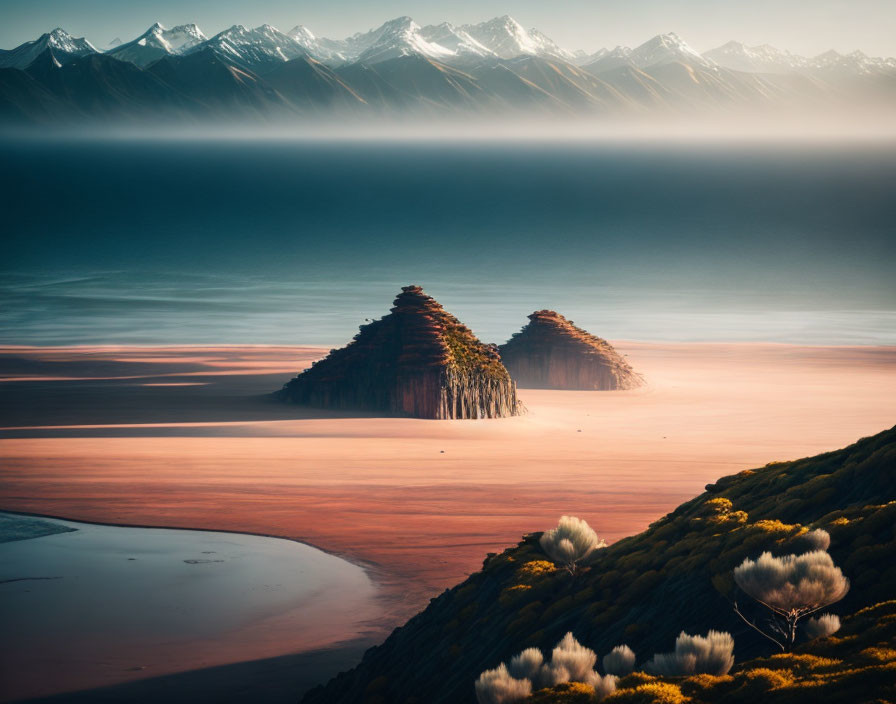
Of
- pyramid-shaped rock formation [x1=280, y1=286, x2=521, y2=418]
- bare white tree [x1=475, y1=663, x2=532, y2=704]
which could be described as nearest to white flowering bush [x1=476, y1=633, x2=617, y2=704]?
bare white tree [x1=475, y1=663, x2=532, y2=704]

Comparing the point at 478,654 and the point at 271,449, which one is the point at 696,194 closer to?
the point at 271,449

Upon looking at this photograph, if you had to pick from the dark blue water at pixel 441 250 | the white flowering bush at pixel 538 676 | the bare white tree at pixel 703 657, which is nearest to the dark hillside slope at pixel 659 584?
the bare white tree at pixel 703 657

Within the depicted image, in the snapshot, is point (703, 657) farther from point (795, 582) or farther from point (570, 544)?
point (570, 544)

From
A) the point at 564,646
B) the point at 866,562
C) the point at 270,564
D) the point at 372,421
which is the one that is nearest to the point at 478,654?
the point at 564,646

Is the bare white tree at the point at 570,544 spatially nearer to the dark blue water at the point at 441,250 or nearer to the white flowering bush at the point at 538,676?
the white flowering bush at the point at 538,676

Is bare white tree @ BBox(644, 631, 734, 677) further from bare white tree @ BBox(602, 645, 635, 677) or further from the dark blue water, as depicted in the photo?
the dark blue water
